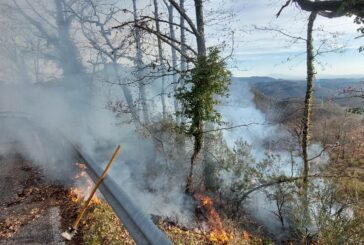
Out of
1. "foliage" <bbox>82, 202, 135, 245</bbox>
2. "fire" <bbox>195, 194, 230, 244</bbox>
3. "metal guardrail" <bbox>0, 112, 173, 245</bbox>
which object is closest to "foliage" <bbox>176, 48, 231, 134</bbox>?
"fire" <bbox>195, 194, 230, 244</bbox>

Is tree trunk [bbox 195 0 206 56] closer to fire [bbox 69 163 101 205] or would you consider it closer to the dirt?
the dirt

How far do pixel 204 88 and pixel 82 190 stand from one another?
706 centimetres

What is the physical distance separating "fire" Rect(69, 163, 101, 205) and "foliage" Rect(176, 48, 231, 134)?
6440 mm

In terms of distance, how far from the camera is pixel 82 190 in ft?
20.2

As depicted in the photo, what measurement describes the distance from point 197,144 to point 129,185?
10.2 feet

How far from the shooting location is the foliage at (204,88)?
12.2 m

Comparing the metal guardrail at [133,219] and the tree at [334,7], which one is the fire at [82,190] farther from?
the tree at [334,7]

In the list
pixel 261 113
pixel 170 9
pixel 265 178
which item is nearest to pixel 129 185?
pixel 265 178

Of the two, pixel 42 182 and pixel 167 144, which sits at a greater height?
pixel 42 182

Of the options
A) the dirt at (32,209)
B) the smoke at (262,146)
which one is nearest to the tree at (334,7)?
the dirt at (32,209)

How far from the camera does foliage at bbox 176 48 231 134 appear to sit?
40.1ft

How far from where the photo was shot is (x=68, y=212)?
17.0 feet

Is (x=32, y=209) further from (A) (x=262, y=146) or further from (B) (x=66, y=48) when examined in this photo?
(A) (x=262, y=146)

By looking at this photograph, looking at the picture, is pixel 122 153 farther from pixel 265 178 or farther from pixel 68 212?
pixel 68 212
